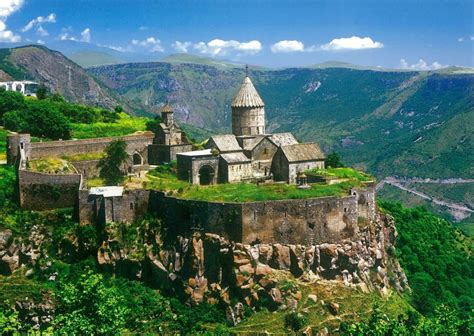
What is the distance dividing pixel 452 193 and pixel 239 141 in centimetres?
9717

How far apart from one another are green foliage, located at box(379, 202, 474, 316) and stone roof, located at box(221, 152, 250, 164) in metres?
17.7

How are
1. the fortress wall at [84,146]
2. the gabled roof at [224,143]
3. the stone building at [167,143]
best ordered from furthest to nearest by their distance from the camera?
the stone building at [167,143] → the gabled roof at [224,143] → the fortress wall at [84,146]

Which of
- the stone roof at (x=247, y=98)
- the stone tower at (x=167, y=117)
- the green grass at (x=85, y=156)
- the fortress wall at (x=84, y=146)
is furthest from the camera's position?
the stone tower at (x=167, y=117)

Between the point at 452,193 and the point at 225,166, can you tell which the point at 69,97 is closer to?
the point at 452,193

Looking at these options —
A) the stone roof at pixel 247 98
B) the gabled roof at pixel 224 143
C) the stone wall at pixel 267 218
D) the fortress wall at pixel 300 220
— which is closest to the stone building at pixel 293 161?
the gabled roof at pixel 224 143

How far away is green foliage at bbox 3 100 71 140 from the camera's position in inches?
2621

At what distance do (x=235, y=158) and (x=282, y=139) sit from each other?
6066 mm

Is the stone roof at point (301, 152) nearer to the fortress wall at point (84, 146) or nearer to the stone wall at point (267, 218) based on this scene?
the stone wall at point (267, 218)

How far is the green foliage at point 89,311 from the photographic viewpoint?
33250 mm

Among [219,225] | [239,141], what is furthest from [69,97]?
[219,225]

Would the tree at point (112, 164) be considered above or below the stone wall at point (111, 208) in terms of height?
above

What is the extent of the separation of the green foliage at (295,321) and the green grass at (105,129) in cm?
3294

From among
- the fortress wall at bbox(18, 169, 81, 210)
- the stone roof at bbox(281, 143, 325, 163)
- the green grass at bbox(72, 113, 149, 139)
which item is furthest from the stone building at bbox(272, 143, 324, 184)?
the green grass at bbox(72, 113, 149, 139)

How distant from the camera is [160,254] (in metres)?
49.8
